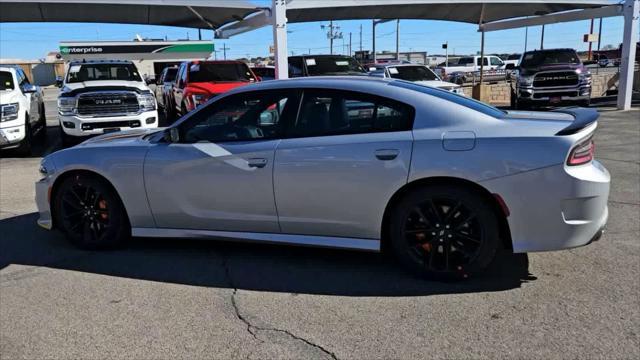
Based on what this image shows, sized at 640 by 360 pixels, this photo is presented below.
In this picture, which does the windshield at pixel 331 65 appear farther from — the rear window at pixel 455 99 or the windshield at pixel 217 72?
the rear window at pixel 455 99

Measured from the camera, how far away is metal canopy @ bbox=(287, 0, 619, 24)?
721 inches

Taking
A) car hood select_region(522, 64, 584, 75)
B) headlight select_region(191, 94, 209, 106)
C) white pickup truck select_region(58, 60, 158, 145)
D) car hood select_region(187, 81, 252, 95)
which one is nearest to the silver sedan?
white pickup truck select_region(58, 60, 158, 145)

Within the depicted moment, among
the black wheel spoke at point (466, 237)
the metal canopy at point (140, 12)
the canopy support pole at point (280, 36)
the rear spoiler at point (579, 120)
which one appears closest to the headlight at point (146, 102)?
the canopy support pole at point (280, 36)

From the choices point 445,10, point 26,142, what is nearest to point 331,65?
point 445,10

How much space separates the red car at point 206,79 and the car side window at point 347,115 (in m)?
8.92

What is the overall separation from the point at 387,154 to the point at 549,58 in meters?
16.6

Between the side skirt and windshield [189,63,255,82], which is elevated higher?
windshield [189,63,255,82]

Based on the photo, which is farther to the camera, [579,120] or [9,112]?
[9,112]

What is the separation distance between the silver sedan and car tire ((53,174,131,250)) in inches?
0.5

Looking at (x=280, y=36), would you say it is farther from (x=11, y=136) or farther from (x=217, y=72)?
(x=11, y=136)

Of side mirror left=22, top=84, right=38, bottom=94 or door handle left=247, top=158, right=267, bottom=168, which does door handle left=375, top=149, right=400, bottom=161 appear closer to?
door handle left=247, top=158, right=267, bottom=168

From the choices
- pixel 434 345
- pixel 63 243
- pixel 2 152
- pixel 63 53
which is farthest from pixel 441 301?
pixel 63 53

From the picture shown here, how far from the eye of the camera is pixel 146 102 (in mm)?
11625

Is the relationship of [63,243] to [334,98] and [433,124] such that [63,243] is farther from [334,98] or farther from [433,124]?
[433,124]
